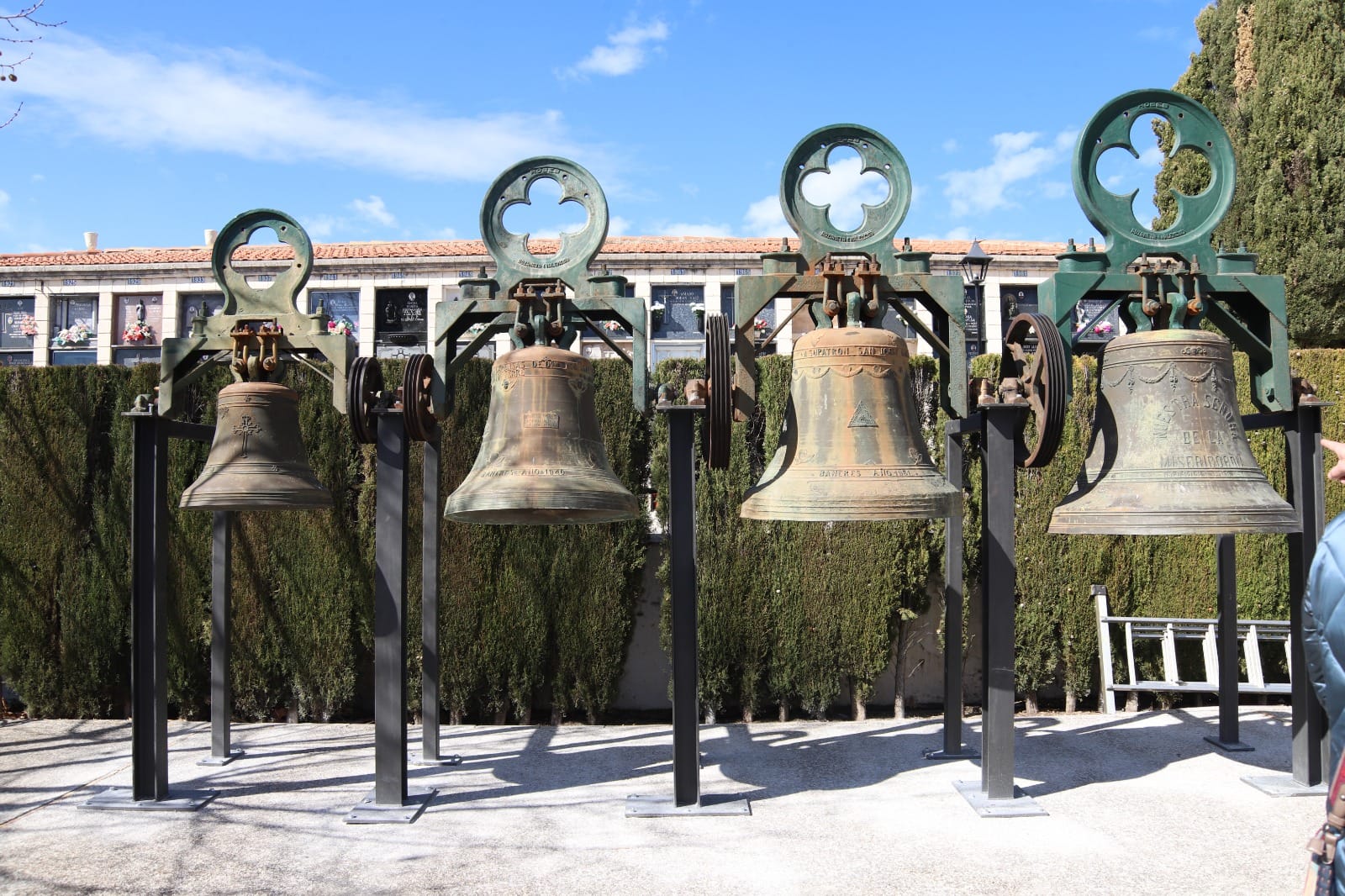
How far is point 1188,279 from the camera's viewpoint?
4965mm

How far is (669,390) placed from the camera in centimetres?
505

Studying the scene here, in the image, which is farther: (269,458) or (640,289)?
(640,289)

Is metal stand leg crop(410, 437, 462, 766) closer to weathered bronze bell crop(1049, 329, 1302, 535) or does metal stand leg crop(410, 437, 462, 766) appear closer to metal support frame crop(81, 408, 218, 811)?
metal support frame crop(81, 408, 218, 811)

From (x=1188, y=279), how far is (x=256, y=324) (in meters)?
5.17

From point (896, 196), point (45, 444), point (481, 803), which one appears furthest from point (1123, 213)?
point (45, 444)

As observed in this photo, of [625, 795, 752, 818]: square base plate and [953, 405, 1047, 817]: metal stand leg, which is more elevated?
[953, 405, 1047, 817]: metal stand leg

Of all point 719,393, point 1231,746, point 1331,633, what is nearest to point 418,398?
point 719,393

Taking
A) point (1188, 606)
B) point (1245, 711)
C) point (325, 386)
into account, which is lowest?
point (1245, 711)

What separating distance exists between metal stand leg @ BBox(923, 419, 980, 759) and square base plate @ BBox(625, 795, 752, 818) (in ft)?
5.68

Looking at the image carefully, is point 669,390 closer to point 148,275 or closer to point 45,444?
point 45,444

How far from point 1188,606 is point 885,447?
514 centimetres

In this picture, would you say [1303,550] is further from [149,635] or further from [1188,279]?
[149,635]

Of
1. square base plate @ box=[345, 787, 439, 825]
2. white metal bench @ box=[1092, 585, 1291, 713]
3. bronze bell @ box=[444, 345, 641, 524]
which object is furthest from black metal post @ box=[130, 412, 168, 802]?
white metal bench @ box=[1092, 585, 1291, 713]

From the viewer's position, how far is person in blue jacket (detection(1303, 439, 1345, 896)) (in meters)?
1.98
